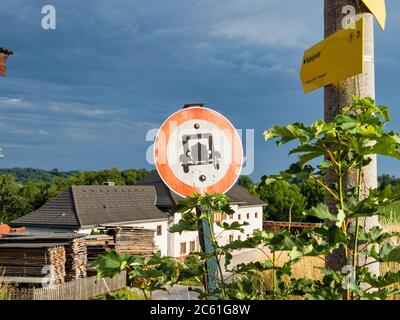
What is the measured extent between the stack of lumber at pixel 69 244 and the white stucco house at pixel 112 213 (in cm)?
1460

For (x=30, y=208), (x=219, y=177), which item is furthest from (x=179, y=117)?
(x=30, y=208)

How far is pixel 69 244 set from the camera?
55.1ft

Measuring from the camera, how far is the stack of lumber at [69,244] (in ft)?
52.6

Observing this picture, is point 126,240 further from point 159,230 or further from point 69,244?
point 159,230

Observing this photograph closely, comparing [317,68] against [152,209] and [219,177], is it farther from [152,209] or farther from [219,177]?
[152,209]

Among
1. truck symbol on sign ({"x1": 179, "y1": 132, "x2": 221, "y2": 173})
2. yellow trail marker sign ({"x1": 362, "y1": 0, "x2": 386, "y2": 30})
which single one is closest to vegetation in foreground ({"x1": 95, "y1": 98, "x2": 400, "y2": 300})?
truck symbol on sign ({"x1": 179, "y1": 132, "x2": 221, "y2": 173})

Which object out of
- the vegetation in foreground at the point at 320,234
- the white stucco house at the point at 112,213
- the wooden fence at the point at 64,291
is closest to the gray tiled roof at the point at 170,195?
the white stucco house at the point at 112,213

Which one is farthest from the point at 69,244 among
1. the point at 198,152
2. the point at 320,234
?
the point at 320,234

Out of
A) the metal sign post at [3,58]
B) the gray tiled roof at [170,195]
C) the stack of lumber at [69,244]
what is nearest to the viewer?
the metal sign post at [3,58]

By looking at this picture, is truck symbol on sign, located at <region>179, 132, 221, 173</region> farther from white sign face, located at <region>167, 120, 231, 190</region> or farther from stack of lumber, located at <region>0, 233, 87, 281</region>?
stack of lumber, located at <region>0, 233, 87, 281</region>

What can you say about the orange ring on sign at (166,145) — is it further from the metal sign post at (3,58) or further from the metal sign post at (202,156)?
the metal sign post at (3,58)

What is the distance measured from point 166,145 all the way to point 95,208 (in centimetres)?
3453

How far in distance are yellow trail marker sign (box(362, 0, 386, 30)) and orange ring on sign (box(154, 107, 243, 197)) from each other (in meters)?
1.24

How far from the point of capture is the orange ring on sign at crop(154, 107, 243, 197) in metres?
3.34
